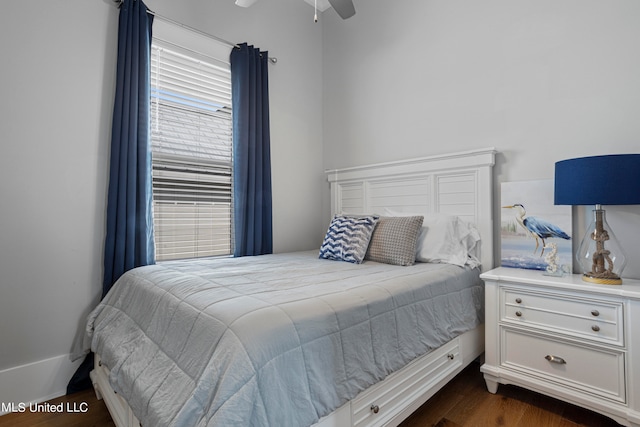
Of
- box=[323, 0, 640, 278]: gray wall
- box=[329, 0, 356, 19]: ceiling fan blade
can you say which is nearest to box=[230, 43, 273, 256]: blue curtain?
box=[323, 0, 640, 278]: gray wall

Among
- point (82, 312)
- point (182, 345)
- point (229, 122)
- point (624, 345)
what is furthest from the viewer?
point (229, 122)

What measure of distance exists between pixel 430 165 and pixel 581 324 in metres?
1.36

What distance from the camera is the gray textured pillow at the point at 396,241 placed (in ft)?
6.81

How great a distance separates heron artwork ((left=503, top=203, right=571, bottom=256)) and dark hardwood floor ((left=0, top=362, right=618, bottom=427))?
85 cm

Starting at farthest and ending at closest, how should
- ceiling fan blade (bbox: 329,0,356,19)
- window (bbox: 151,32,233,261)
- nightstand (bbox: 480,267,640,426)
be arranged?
window (bbox: 151,32,233,261) → ceiling fan blade (bbox: 329,0,356,19) → nightstand (bbox: 480,267,640,426)

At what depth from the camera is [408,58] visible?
8.84 ft

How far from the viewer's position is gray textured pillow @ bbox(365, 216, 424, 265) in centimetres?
208

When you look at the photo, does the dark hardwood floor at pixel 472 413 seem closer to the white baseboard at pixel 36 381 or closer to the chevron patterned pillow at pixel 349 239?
the white baseboard at pixel 36 381

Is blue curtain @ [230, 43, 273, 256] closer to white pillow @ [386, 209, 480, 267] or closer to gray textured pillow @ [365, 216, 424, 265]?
gray textured pillow @ [365, 216, 424, 265]

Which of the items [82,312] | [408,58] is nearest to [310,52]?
[408,58]

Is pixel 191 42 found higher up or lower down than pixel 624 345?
higher up

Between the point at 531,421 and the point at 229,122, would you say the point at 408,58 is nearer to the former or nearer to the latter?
the point at 229,122

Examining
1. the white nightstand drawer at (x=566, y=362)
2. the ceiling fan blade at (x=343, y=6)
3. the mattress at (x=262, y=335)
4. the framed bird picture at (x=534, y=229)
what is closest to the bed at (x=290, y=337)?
the mattress at (x=262, y=335)

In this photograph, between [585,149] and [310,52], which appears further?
[310,52]
